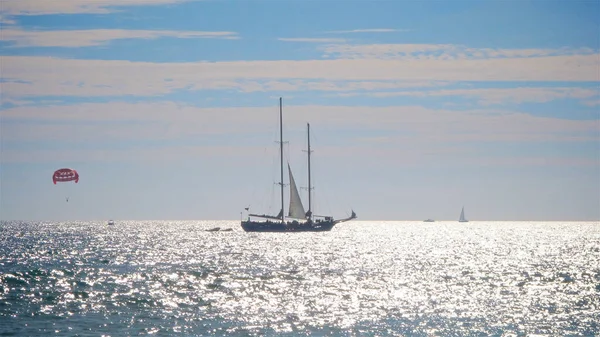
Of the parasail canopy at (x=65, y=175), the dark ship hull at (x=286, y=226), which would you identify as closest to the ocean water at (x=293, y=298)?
the parasail canopy at (x=65, y=175)

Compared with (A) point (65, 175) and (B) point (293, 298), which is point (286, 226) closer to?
(A) point (65, 175)

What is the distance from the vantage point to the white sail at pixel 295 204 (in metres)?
171

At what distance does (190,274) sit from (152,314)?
26.4 meters

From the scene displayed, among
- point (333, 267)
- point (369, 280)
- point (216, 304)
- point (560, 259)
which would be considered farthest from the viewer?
point (560, 259)

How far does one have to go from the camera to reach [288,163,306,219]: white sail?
6742 inches

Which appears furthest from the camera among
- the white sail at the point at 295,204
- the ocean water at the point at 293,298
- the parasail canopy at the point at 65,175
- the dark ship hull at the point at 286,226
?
the dark ship hull at the point at 286,226

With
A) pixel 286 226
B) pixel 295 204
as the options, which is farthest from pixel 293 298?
pixel 286 226

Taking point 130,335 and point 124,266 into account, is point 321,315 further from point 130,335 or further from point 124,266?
point 124,266

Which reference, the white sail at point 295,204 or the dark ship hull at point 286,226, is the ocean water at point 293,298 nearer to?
the white sail at point 295,204

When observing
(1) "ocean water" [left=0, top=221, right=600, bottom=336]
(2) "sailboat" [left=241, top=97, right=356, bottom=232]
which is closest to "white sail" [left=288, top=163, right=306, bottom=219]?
(2) "sailboat" [left=241, top=97, right=356, bottom=232]

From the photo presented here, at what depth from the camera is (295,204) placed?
173875 mm

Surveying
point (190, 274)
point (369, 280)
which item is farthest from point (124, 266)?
point (369, 280)

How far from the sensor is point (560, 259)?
365ft

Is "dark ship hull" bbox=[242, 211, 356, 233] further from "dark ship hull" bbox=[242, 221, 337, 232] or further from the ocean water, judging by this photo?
the ocean water
